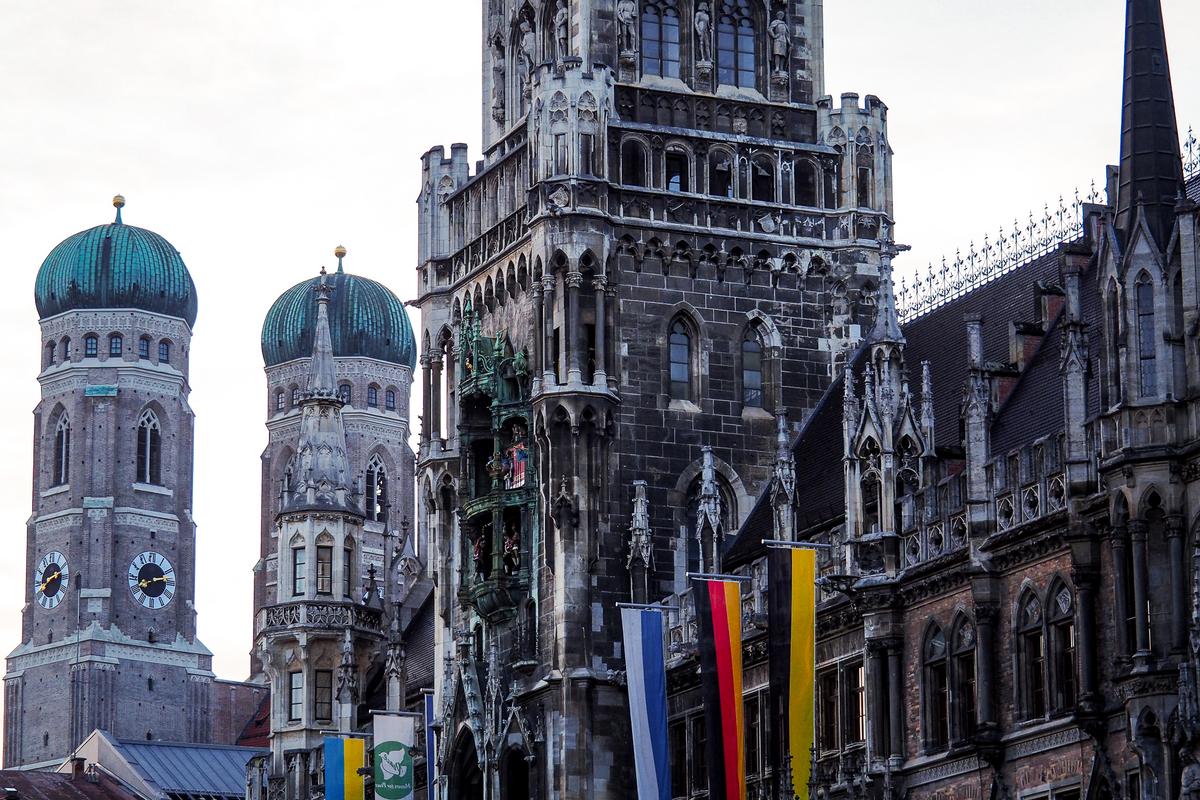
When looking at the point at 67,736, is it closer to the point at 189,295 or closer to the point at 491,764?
the point at 189,295

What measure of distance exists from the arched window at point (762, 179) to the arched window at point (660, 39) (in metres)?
3.37

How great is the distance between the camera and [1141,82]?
5197 centimetres

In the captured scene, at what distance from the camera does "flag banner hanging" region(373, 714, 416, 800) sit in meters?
81.1

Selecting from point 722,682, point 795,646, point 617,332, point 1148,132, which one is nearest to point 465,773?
point 617,332

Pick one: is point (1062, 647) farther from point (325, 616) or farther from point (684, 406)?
point (325, 616)

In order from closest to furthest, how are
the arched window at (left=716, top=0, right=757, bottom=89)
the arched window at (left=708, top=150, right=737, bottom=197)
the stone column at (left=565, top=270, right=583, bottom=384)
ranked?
the stone column at (left=565, top=270, right=583, bottom=384), the arched window at (left=708, top=150, right=737, bottom=197), the arched window at (left=716, top=0, right=757, bottom=89)

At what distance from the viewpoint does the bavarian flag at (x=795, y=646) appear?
201ft

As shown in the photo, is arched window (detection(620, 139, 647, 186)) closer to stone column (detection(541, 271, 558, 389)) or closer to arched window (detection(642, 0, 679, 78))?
arched window (detection(642, 0, 679, 78))

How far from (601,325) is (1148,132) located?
23652 millimetres

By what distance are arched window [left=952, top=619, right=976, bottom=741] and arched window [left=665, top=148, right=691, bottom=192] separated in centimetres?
2001

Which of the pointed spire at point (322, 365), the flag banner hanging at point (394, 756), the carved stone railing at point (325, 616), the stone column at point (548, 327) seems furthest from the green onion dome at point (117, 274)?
the stone column at point (548, 327)

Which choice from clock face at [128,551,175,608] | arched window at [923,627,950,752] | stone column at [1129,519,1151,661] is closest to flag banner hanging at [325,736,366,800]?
arched window at [923,627,950,752]

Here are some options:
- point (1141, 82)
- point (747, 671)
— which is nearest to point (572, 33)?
point (747, 671)

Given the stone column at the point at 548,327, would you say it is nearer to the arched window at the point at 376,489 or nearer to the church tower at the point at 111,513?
the church tower at the point at 111,513
